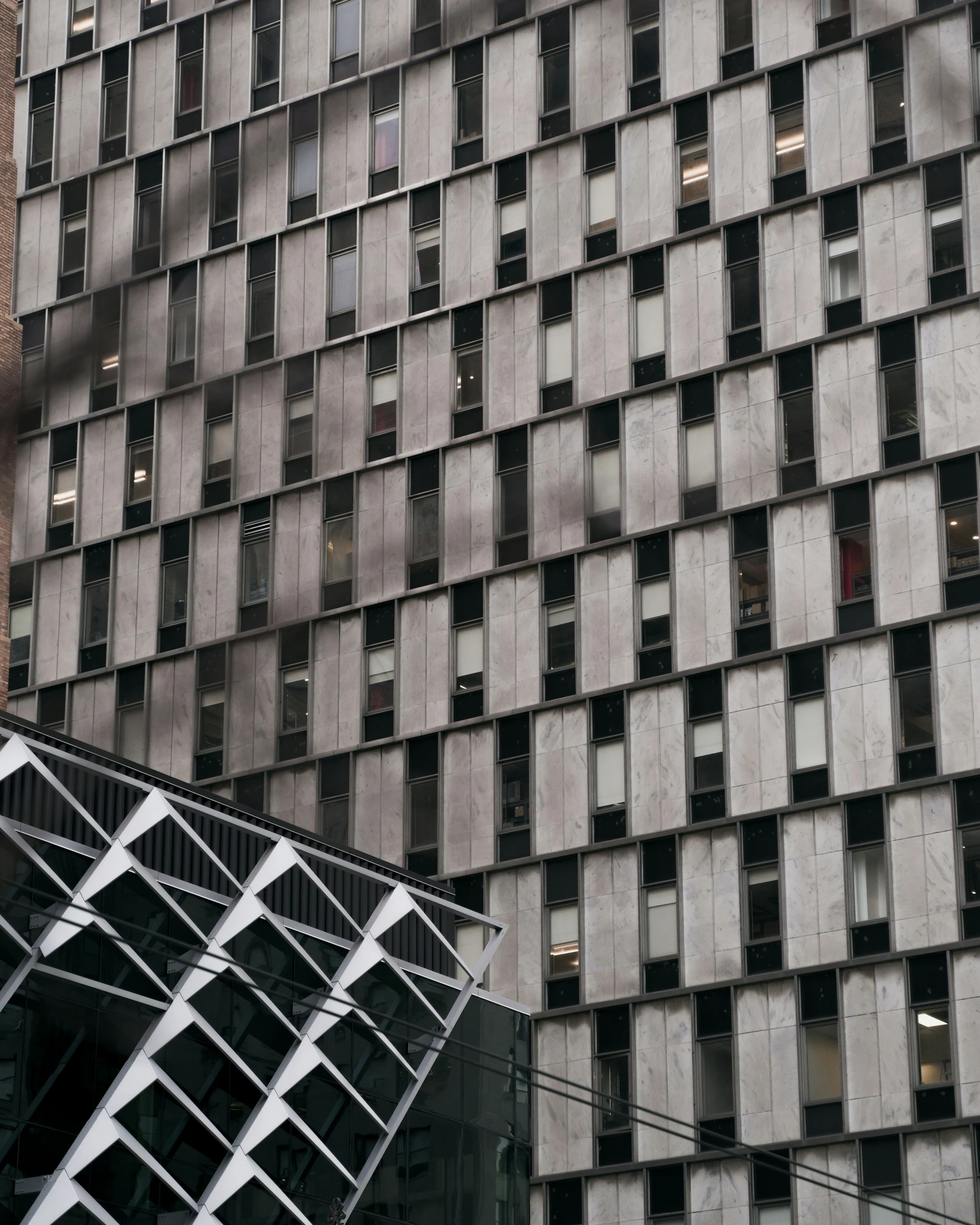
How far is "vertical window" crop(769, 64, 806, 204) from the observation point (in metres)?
60.8

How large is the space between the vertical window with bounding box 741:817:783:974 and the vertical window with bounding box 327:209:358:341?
20.0 meters

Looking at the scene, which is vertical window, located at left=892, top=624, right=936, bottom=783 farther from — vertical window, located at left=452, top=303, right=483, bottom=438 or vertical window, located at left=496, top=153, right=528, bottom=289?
vertical window, located at left=496, top=153, right=528, bottom=289

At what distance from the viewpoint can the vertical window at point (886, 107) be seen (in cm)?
5894

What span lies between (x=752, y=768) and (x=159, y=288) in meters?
55.6

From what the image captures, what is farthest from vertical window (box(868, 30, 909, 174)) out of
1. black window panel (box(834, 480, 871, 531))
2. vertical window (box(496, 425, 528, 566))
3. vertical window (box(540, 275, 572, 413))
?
vertical window (box(496, 425, 528, 566))

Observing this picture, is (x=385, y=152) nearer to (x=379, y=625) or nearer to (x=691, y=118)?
(x=691, y=118)

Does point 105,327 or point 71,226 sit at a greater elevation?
point 71,226

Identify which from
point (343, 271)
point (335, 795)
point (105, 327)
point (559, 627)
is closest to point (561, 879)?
point (559, 627)

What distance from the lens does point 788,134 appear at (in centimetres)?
6125

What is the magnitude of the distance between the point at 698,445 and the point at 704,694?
22.0 ft

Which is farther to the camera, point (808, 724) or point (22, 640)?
point (22, 640)

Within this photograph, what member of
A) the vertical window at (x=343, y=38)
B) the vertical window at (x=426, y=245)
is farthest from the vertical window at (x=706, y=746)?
the vertical window at (x=343, y=38)

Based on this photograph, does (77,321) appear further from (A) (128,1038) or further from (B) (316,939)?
(B) (316,939)

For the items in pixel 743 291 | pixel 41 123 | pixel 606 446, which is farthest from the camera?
pixel 41 123
